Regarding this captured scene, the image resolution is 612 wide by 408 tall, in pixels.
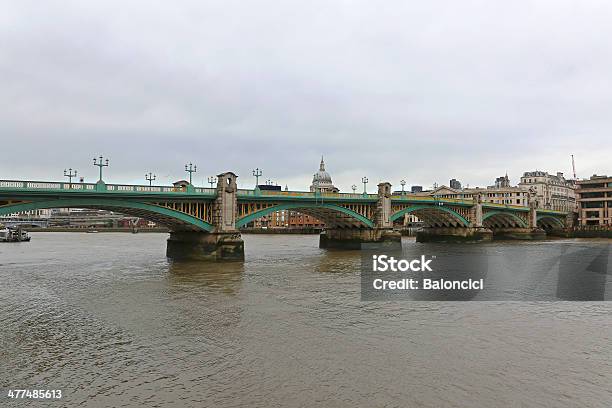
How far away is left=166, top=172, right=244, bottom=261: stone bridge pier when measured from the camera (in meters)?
45.5

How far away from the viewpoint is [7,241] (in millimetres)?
103688

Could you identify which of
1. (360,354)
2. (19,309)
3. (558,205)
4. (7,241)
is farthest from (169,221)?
(558,205)

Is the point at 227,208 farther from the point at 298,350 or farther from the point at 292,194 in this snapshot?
the point at 298,350

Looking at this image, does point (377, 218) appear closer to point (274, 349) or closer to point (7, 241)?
point (274, 349)

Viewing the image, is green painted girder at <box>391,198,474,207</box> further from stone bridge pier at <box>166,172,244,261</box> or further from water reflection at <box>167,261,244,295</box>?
water reflection at <box>167,261,244,295</box>

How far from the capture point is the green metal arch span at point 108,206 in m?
36.4

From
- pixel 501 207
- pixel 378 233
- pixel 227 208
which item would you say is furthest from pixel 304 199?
pixel 501 207

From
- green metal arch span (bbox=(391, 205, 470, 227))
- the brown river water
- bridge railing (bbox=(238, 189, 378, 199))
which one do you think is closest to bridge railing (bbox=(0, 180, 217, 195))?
bridge railing (bbox=(238, 189, 378, 199))

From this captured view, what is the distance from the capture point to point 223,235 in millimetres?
45938

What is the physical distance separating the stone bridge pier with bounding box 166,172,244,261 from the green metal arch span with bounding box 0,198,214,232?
1.21 metres

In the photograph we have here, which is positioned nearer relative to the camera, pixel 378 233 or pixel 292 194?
pixel 292 194

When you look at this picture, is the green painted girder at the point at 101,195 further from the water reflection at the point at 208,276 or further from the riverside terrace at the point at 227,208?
the water reflection at the point at 208,276

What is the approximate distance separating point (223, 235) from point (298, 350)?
3218 centimetres

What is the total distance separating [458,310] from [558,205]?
183 m
